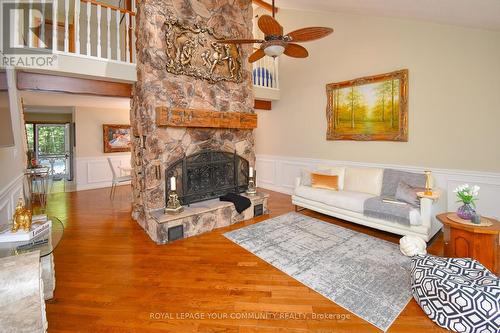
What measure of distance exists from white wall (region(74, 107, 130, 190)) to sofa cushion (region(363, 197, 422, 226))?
6.32 metres

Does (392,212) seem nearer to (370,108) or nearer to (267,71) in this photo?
(370,108)

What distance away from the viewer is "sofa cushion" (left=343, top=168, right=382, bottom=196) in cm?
400

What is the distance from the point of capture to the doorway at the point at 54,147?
8.09 meters

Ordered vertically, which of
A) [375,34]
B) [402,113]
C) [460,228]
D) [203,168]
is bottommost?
[460,228]

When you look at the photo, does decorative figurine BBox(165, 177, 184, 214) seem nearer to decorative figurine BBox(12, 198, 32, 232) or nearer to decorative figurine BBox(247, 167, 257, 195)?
decorative figurine BBox(247, 167, 257, 195)

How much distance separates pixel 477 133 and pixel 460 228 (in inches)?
69.1

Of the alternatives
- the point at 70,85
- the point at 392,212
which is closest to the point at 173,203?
the point at 70,85

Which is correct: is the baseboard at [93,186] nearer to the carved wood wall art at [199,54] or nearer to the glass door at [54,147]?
the glass door at [54,147]

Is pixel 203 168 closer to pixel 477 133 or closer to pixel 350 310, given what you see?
pixel 350 310

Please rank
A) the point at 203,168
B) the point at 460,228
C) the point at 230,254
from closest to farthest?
1. the point at 460,228
2. the point at 230,254
3. the point at 203,168

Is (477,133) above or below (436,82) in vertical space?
below

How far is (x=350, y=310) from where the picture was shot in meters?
1.99

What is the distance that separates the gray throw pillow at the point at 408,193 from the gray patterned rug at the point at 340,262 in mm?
643

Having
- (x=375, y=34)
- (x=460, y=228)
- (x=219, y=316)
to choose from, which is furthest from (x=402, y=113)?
(x=219, y=316)
